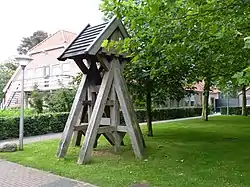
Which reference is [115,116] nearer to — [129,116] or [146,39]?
[129,116]

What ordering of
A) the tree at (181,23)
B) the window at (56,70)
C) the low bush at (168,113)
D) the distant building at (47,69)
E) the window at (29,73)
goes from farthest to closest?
the window at (29,73) → the window at (56,70) → the distant building at (47,69) → the low bush at (168,113) → the tree at (181,23)

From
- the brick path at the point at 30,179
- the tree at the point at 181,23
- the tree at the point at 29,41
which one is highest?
the tree at the point at 29,41


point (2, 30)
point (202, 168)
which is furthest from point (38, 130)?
point (2, 30)

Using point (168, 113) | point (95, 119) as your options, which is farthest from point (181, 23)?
point (168, 113)

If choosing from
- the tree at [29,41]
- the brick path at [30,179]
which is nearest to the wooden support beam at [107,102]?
the brick path at [30,179]

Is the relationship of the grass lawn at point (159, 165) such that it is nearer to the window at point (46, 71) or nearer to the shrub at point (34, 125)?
the shrub at point (34, 125)

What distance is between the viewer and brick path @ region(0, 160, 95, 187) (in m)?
6.38

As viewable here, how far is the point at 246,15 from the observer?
21.3ft

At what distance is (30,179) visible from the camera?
22.5 feet

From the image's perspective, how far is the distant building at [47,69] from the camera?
2994cm

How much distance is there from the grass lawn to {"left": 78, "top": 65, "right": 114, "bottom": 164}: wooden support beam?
14.4 inches

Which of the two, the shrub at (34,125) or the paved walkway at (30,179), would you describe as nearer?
the paved walkway at (30,179)

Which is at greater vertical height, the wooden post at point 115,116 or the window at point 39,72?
the window at point 39,72

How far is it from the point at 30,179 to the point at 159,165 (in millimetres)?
3310
